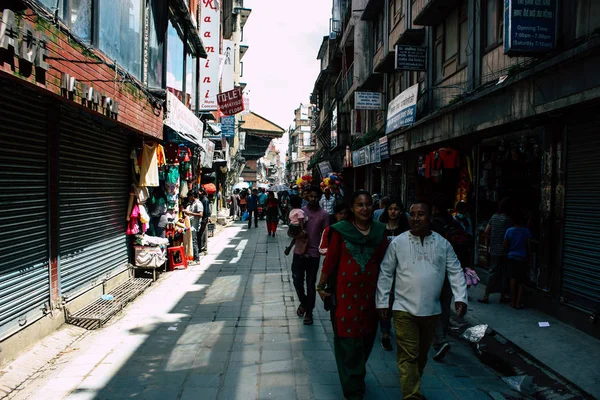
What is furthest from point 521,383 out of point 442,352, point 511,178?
point 511,178

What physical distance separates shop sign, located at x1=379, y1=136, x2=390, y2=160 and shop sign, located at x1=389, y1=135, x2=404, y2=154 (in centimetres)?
38

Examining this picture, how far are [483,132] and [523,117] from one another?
8.14 feet

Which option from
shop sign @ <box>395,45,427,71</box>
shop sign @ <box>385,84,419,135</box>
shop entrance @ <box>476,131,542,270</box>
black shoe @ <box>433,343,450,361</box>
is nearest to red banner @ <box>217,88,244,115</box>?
shop sign @ <box>385,84,419,135</box>

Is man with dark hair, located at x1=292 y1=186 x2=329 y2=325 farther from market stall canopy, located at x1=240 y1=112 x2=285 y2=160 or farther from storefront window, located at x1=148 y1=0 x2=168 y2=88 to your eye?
market stall canopy, located at x1=240 y1=112 x2=285 y2=160

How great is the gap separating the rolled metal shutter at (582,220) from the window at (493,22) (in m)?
3.63

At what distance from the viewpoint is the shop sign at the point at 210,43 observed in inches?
733

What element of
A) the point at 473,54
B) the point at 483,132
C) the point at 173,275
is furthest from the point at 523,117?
the point at 173,275

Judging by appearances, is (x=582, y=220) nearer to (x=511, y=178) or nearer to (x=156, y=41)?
(x=511, y=178)

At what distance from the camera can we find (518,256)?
7.51 m

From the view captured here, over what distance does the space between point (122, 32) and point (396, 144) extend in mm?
10146

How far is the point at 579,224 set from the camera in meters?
6.86

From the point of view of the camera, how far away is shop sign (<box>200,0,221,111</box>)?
18625 mm

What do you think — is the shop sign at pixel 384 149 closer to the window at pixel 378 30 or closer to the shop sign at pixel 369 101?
the shop sign at pixel 369 101

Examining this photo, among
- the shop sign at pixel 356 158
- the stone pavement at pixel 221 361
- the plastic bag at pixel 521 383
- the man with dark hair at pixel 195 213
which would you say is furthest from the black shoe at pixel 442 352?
the shop sign at pixel 356 158
